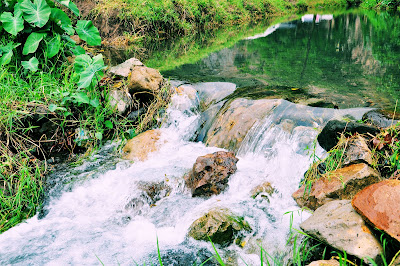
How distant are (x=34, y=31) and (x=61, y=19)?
394 millimetres

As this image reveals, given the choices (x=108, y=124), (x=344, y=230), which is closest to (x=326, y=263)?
(x=344, y=230)

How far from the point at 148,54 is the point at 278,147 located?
20.8ft

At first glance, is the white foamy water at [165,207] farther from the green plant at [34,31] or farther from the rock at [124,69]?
the green plant at [34,31]

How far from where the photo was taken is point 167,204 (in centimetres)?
343

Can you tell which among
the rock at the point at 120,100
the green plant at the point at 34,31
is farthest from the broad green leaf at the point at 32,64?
the rock at the point at 120,100

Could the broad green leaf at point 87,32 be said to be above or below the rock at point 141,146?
above

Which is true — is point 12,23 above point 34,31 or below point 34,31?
above

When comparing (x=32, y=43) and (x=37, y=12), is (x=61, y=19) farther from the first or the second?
(x=32, y=43)

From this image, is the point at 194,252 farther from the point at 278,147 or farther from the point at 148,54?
the point at 148,54

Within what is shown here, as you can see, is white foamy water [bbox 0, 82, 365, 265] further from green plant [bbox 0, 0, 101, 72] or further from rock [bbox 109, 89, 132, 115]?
green plant [bbox 0, 0, 101, 72]

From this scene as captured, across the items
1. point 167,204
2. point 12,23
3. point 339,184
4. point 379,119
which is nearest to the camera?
point 339,184

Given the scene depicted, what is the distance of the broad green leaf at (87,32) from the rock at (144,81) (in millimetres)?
732

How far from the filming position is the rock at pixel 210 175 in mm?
3461

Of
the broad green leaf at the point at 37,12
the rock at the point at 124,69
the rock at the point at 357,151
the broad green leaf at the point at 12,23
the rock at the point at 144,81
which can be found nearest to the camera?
the rock at the point at 357,151
